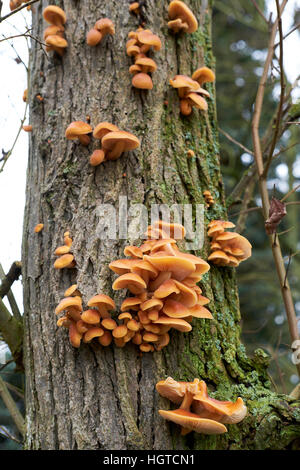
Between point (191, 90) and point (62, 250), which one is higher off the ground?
point (191, 90)

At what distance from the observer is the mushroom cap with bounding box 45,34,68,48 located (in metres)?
2.85

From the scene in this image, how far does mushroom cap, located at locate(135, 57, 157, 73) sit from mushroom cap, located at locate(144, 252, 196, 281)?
54.0 inches

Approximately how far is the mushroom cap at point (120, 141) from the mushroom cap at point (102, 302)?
0.94m

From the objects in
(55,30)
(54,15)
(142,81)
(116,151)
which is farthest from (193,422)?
(54,15)

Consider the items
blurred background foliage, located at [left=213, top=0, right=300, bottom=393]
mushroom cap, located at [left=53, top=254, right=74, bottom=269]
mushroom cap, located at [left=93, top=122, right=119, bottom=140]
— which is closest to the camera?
mushroom cap, located at [left=53, top=254, right=74, bottom=269]

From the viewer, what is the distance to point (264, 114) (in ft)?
28.9

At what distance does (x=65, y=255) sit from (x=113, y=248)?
0.29 metres

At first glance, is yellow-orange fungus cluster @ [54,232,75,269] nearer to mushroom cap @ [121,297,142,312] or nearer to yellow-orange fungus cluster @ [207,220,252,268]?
mushroom cap @ [121,297,142,312]

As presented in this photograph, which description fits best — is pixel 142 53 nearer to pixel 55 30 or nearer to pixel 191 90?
pixel 191 90

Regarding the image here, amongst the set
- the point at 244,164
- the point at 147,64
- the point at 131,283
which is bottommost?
the point at 131,283

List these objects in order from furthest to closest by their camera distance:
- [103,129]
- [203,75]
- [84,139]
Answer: [203,75], [84,139], [103,129]

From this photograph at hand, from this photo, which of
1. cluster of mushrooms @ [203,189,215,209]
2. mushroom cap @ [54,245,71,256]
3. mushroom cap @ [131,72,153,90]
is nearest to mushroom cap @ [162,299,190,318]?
mushroom cap @ [54,245,71,256]

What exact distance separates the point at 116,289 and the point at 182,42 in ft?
6.67

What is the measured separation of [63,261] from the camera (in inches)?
94.0
